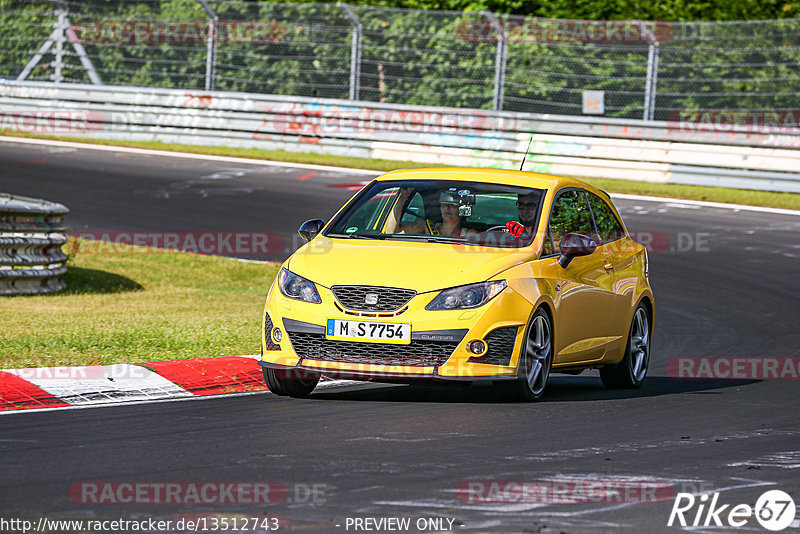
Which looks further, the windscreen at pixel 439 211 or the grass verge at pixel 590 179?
the grass verge at pixel 590 179

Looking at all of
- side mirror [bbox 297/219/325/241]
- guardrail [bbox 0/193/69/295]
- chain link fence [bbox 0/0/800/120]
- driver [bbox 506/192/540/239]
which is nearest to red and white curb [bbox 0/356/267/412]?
side mirror [bbox 297/219/325/241]

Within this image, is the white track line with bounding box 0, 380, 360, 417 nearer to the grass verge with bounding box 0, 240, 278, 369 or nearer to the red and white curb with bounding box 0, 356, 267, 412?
the red and white curb with bounding box 0, 356, 267, 412

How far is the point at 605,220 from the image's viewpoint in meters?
11.1

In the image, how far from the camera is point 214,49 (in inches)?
1107

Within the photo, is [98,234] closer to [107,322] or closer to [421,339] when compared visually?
[107,322]

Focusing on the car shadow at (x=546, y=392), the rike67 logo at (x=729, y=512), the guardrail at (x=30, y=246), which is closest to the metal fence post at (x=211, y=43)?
the guardrail at (x=30, y=246)

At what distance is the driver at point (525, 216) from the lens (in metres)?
9.82

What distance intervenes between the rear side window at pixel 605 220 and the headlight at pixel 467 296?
212cm

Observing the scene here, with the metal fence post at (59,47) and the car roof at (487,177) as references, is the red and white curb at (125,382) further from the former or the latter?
the metal fence post at (59,47)

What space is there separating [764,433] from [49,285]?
922 cm

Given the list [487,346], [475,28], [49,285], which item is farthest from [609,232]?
[475,28]

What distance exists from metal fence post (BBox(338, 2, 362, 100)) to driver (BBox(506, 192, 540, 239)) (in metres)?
17.2

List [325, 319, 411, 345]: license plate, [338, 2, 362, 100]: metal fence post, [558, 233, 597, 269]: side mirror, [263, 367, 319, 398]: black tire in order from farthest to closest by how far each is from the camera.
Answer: [338, 2, 362, 100]: metal fence post < [558, 233, 597, 269]: side mirror < [263, 367, 319, 398]: black tire < [325, 319, 411, 345]: license plate

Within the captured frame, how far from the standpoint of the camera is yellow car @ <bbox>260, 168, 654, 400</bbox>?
8781mm
